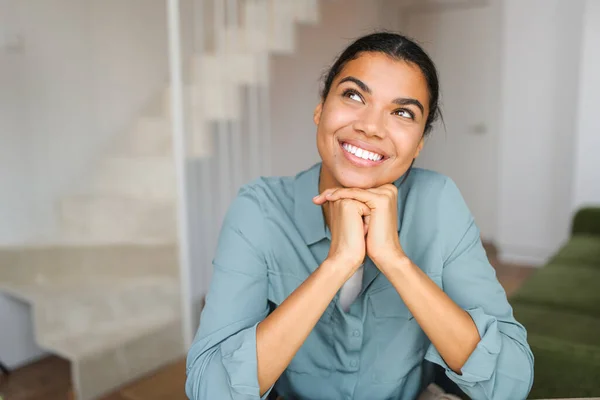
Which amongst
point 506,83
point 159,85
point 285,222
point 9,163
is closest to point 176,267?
point 9,163

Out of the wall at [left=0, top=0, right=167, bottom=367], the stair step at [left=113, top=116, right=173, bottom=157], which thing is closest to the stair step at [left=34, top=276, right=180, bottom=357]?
the wall at [left=0, top=0, right=167, bottom=367]

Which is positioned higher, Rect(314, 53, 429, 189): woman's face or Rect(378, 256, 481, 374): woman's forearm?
Rect(314, 53, 429, 189): woman's face

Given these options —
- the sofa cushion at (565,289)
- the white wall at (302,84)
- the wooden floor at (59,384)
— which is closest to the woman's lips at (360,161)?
the sofa cushion at (565,289)

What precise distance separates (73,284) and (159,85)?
1549mm

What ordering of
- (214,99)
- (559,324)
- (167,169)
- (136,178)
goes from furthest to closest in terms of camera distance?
1. (136,178)
2. (167,169)
3. (214,99)
4. (559,324)

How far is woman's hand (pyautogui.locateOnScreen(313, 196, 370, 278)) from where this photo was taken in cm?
92

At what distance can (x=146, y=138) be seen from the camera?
321 centimetres

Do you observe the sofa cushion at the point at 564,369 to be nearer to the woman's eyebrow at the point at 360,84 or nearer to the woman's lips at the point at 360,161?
the woman's lips at the point at 360,161

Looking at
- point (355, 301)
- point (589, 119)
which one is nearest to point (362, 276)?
point (355, 301)

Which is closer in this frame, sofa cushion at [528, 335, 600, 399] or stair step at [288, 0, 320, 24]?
sofa cushion at [528, 335, 600, 399]

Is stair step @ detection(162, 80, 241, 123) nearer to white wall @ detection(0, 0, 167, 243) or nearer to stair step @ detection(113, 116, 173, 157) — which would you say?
stair step @ detection(113, 116, 173, 157)

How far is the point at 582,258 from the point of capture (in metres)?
2.60

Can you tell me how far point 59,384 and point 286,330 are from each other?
2.02 m

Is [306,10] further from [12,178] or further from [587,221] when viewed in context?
[587,221]
